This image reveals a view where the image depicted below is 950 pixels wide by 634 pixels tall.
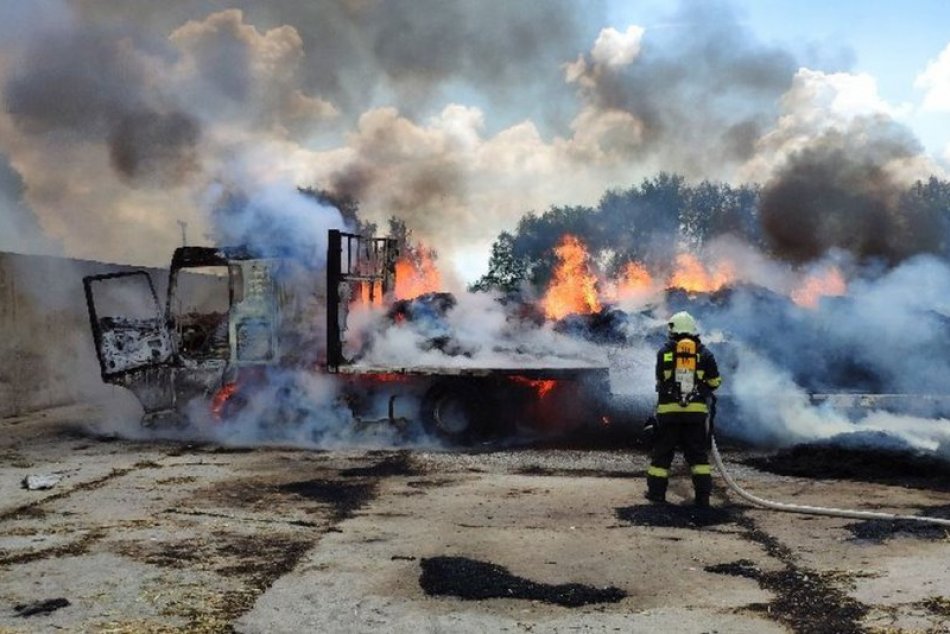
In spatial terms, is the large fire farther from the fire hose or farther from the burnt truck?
the fire hose

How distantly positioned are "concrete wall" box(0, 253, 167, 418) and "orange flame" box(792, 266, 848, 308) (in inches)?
652

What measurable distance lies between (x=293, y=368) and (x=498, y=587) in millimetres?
6783

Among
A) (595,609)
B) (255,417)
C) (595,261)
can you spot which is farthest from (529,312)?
(595,261)

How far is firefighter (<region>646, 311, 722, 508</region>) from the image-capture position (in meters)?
7.40

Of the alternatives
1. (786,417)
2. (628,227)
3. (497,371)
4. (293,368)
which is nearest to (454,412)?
(497,371)

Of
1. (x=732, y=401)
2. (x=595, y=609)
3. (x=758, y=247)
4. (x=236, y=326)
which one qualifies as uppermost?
(x=758, y=247)

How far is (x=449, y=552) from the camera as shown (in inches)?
225

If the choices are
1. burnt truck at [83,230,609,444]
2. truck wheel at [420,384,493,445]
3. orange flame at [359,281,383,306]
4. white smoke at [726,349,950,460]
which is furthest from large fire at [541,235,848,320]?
white smoke at [726,349,950,460]

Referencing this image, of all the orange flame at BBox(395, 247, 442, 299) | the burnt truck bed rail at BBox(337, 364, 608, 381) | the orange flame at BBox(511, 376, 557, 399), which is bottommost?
the orange flame at BBox(511, 376, 557, 399)

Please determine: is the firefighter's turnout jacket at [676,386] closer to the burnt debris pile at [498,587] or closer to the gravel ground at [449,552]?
the gravel ground at [449,552]

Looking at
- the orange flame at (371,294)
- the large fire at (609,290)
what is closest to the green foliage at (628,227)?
the large fire at (609,290)

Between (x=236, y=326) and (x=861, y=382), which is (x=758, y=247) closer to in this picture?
(x=861, y=382)

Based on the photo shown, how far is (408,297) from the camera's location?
43.7 feet

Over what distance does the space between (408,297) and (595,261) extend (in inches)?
1299
